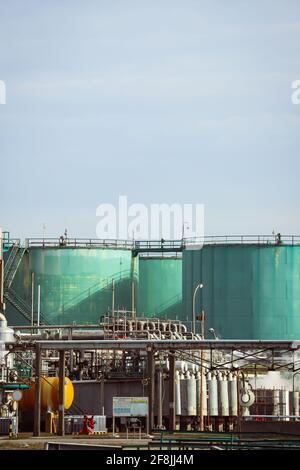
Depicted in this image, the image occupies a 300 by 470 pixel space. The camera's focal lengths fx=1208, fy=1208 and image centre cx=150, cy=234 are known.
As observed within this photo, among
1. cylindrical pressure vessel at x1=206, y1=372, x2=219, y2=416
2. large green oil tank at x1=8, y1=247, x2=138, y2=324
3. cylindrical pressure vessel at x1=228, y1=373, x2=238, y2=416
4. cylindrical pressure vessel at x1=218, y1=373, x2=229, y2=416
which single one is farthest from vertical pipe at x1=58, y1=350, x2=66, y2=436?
large green oil tank at x1=8, y1=247, x2=138, y2=324

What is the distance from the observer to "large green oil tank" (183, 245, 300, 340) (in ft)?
320

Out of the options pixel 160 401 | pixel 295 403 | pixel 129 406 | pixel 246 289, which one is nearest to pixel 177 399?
pixel 160 401

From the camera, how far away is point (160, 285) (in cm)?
10700

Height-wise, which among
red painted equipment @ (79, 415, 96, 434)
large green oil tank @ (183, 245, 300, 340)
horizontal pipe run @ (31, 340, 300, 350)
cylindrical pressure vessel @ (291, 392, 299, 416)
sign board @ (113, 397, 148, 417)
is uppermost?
large green oil tank @ (183, 245, 300, 340)

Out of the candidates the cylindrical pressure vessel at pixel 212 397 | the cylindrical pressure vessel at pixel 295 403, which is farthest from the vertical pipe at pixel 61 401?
the cylindrical pressure vessel at pixel 295 403

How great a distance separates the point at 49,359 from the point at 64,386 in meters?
10.7

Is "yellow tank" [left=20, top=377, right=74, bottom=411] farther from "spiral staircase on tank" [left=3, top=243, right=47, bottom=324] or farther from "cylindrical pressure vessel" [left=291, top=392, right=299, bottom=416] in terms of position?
"spiral staircase on tank" [left=3, top=243, right=47, bottom=324]

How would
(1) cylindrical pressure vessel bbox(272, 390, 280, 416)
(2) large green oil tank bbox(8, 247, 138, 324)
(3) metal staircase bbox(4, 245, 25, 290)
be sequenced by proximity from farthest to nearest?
(3) metal staircase bbox(4, 245, 25, 290)
(2) large green oil tank bbox(8, 247, 138, 324)
(1) cylindrical pressure vessel bbox(272, 390, 280, 416)

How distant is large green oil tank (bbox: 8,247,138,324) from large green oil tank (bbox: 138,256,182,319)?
3307 mm

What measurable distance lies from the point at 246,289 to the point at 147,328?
1670 centimetres

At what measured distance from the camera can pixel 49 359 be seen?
251 feet

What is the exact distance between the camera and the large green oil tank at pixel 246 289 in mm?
97500

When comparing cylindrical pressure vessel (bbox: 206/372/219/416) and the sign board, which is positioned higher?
cylindrical pressure vessel (bbox: 206/372/219/416)

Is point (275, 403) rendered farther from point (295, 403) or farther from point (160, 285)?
point (160, 285)
